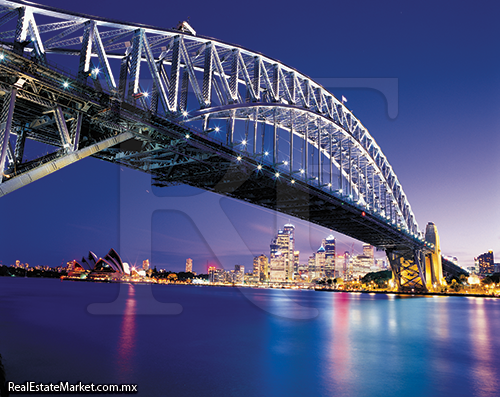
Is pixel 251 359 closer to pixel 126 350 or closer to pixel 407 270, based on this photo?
pixel 126 350

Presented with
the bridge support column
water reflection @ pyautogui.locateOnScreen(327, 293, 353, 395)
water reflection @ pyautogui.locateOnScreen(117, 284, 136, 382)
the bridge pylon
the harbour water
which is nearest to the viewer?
the harbour water

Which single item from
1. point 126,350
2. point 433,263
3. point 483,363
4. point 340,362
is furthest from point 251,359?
point 433,263

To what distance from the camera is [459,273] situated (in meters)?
127

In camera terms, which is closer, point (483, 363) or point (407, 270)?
point (483, 363)

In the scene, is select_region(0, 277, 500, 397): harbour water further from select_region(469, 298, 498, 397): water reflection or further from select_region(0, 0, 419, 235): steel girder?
select_region(0, 0, 419, 235): steel girder

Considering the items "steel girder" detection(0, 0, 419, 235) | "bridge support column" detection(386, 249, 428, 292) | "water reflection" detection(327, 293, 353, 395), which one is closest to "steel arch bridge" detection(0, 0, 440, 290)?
"steel girder" detection(0, 0, 419, 235)

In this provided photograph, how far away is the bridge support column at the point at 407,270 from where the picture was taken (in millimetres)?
77312

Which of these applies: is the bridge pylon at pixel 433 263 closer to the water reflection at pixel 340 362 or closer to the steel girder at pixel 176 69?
the steel girder at pixel 176 69

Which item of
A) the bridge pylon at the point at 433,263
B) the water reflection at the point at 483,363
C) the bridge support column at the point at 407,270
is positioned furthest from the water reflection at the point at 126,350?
the bridge pylon at the point at 433,263

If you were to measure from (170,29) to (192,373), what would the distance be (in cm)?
2064

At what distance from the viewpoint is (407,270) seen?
79.9 meters

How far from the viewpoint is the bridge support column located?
254 ft

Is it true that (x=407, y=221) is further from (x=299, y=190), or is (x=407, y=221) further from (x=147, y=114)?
(x=147, y=114)

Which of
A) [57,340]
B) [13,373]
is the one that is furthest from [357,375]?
[57,340]
